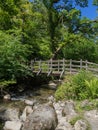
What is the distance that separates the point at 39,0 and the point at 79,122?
61.9 ft

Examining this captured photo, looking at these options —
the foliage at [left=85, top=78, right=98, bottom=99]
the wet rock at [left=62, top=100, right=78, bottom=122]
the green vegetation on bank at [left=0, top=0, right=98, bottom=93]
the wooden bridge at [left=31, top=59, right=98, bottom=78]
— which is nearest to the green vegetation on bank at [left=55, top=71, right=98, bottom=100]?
the foliage at [left=85, top=78, right=98, bottom=99]

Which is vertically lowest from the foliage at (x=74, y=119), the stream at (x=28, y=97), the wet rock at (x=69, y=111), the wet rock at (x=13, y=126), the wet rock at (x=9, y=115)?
the stream at (x=28, y=97)

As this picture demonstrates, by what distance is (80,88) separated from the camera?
1459 centimetres

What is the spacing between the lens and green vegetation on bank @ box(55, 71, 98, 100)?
45.1ft

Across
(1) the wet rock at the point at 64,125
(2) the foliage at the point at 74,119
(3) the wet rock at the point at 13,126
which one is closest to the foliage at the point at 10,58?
(3) the wet rock at the point at 13,126

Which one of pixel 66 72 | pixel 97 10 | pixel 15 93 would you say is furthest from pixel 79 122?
pixel 97 10

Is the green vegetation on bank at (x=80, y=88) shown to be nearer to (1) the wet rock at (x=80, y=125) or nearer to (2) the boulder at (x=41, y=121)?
(2) the boulder at (x=41, y=121)

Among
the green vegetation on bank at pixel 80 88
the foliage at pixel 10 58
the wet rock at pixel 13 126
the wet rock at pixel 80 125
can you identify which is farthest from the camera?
the foliage at pixel 10 58

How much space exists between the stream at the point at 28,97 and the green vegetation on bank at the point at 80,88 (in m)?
1.75

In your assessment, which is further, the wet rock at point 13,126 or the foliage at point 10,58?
the foliage at point 10,58

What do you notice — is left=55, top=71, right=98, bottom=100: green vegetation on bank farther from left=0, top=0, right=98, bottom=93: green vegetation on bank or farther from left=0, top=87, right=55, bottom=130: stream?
left=0, top=0, right=98, bottom=93: green vegetation on bank

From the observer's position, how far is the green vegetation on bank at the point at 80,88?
13734mm

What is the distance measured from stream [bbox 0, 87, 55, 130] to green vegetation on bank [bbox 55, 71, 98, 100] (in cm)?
175

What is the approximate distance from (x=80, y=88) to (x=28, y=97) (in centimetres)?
431
